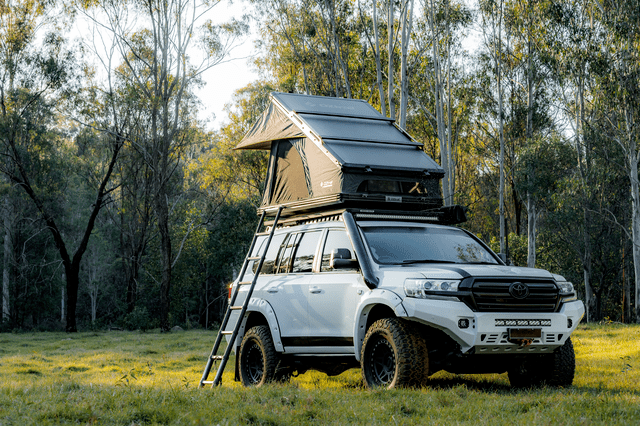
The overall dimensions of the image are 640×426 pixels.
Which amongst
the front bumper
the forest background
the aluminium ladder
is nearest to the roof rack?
the aluminium ladder

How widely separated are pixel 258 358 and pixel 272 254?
157cm

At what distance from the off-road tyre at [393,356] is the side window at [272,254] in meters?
2.69

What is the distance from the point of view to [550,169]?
120ft

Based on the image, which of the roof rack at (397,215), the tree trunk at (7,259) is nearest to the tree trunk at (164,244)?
the tree trunk at (7,259)

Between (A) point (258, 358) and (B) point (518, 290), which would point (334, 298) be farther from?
(B) point (518, 290)

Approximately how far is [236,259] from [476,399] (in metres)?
37.7

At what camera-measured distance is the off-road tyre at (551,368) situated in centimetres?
813

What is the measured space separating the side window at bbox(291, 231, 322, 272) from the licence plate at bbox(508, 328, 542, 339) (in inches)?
115

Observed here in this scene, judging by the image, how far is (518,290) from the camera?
7.44m

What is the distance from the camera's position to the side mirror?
26.6 feet

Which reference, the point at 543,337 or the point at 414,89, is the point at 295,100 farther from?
the point at 414,89

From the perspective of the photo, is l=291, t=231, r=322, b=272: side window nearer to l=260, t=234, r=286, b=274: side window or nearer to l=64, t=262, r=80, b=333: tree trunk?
l=260, t=234, r=286, b=274: side window

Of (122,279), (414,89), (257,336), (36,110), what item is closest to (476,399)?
Result: (257,336)

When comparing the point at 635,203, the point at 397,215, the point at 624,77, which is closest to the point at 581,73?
the point at 624,77
